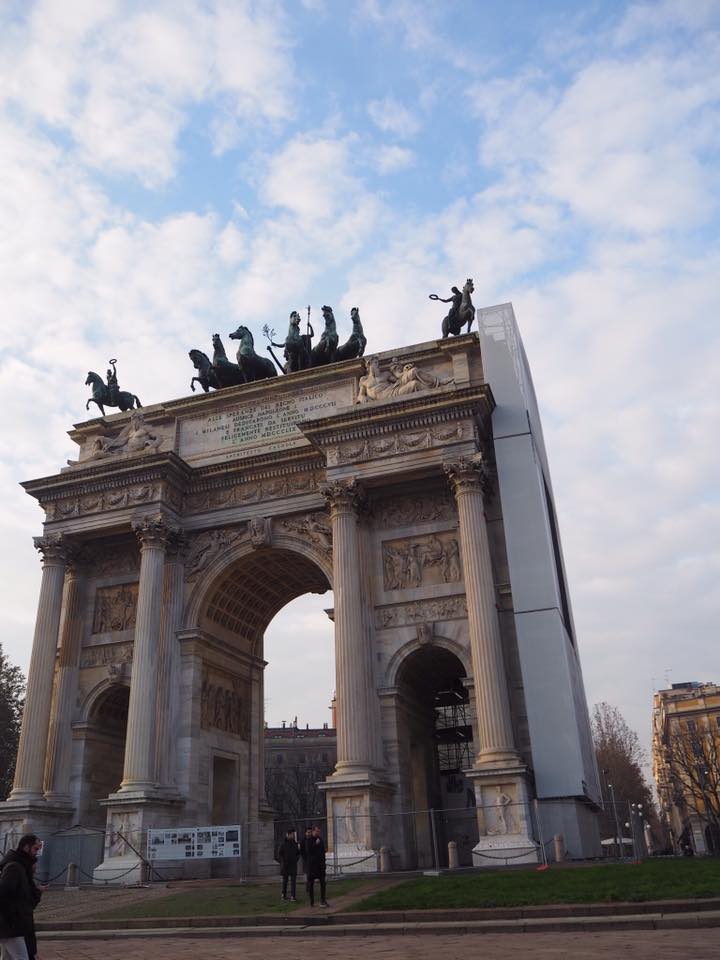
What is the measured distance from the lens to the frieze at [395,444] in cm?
2887

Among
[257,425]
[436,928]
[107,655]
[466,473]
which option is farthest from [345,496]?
[436,928]

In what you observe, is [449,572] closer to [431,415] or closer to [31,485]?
[431,415]

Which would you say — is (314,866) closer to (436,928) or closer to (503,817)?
(436,928)

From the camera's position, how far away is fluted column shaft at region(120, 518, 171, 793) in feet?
90.9

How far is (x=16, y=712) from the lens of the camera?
53594 millimetres

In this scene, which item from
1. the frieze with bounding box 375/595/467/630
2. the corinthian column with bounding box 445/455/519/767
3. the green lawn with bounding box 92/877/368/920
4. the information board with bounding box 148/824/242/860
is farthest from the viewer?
the frieze with bounding box 375/595/467/630

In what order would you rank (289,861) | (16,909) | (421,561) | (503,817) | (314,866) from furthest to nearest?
(421,561), (503,817), (289,861), (314,866), (16,909)

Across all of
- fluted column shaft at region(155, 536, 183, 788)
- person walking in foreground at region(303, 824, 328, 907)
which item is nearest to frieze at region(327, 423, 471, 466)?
fluted column shaft at region(155, 536, 183, 788)

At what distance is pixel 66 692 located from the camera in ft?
104

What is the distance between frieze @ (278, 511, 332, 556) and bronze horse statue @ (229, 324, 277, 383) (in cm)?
701

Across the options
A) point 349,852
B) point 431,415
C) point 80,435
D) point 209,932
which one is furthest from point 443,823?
point 80,435

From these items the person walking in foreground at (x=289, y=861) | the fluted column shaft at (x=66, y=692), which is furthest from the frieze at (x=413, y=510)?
the person walking in foreground at (x=289, y=861)

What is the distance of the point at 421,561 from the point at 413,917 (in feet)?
52.4

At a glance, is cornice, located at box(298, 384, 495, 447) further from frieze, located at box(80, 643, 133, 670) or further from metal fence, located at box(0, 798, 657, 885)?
metal fence, located at box(0, 798, 657, 885)
